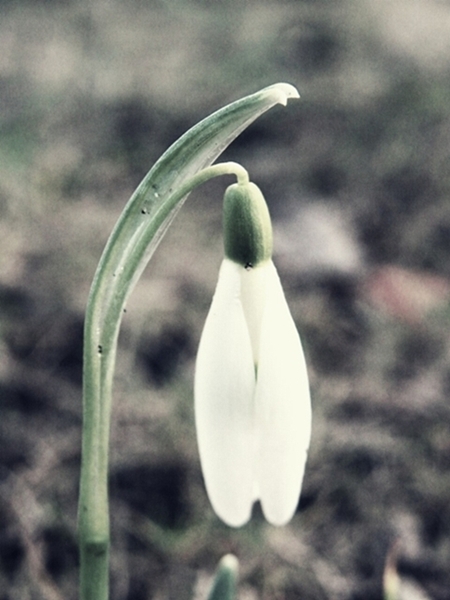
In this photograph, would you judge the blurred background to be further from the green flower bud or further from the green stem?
the green flower bud

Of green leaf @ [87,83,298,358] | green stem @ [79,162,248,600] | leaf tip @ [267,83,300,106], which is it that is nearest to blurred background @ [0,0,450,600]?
green stem @ [79,162,248,600]

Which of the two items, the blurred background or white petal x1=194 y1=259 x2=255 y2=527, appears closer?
white petal x1=194 y1=259 x2=255 y2=527

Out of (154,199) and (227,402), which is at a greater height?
(154,199)

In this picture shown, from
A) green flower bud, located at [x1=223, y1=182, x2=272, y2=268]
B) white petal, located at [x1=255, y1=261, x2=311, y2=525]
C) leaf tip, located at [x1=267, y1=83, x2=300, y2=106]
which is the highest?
leaf tip, located at [x1=267, y1=83, x2=300, y2=106]

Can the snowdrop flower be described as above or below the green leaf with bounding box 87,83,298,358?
below

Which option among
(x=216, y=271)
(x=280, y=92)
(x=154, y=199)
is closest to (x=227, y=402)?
(x=154, y=199)

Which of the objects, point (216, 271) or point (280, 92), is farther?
point (216, 271)

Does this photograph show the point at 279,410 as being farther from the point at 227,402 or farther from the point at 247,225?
the point at 247,225
